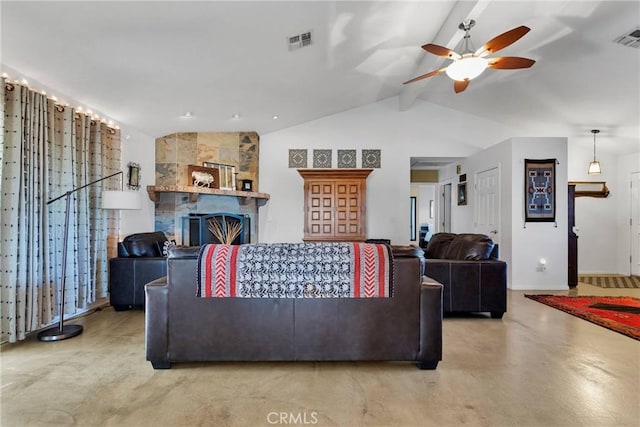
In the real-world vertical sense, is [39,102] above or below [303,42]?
below

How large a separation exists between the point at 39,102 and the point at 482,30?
4.64 meters

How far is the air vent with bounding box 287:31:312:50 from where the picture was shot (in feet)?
11.9

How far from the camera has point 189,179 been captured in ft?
19.2

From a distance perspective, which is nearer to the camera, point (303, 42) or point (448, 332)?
point (448, 332)

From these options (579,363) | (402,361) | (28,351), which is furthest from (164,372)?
(579,363)

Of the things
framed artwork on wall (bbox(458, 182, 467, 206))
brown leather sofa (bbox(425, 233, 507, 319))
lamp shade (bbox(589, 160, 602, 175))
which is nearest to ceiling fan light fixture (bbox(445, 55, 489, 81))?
brown leather sofa (bbox(425, 233, 507, 319))

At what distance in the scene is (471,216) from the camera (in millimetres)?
6910

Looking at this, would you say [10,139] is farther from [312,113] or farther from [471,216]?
[471,216]

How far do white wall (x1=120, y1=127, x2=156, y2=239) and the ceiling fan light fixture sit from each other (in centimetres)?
423

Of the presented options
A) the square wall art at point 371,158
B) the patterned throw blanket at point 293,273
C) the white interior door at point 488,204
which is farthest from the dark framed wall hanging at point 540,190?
the patterned throw blanket at point 293,273

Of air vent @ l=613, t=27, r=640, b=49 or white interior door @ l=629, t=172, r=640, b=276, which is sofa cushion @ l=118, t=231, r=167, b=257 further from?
white interior door @ l=629, t=172, r=640, b=276

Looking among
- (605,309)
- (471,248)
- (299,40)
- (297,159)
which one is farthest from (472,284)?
(297,159)

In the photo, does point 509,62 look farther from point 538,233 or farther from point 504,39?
point 538,233

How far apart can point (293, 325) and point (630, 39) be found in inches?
176
